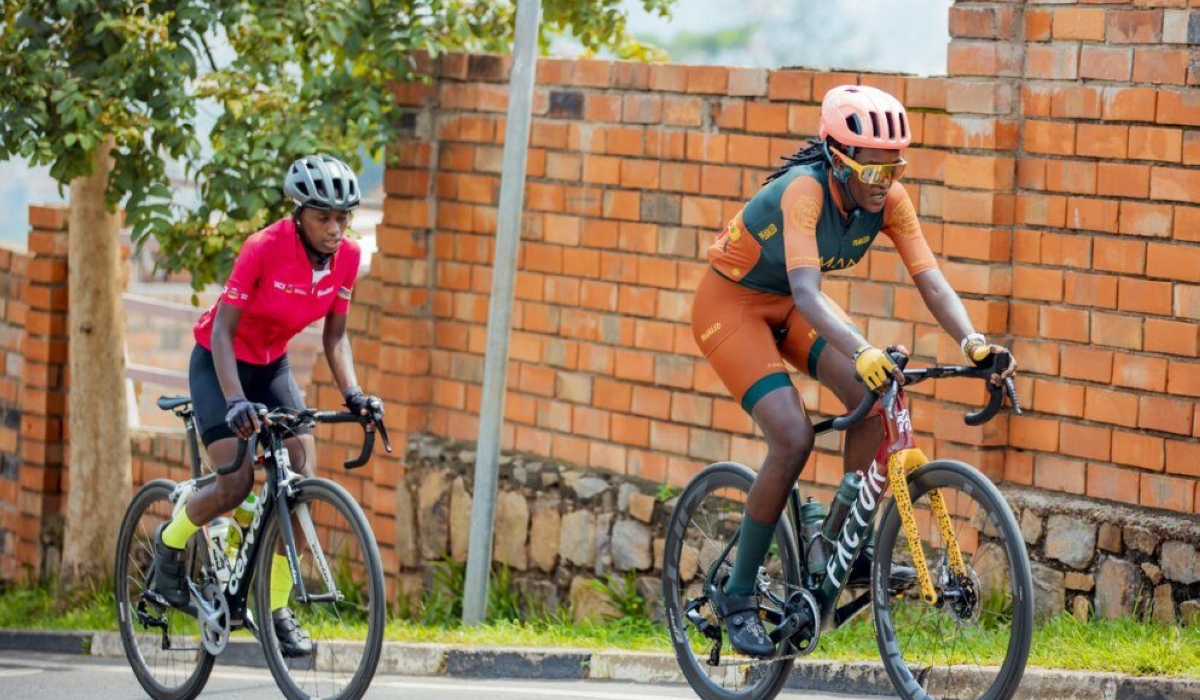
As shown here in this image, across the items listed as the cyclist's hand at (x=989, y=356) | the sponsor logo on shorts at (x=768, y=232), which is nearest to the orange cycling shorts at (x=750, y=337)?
the sponsor logo on shorts at (x=768, y=232)

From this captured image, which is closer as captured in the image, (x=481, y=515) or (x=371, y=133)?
(x=481, y=515)

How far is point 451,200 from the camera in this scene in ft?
32.2

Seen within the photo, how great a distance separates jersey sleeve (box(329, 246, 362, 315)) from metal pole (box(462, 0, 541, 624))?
1.76m

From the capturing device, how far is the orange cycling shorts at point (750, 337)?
607cm

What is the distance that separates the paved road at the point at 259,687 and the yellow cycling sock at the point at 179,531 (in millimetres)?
646

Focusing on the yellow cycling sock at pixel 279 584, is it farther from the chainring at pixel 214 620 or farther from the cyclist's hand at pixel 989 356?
the cyclist's hand at pixel 989 356

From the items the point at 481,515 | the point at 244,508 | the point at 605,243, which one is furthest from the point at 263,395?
the point at 605,243

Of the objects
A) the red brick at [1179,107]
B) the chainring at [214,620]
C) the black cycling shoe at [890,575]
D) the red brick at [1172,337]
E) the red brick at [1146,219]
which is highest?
the red brick at [1179,107]

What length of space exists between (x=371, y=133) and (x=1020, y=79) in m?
3.36

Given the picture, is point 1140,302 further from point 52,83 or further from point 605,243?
point 52,83

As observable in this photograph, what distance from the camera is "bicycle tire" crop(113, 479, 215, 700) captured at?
7.54 metres

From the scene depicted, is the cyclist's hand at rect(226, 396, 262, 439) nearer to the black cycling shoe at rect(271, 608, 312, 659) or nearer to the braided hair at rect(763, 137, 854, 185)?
the black cycling shoe at rect(271, 608, 312, 659)

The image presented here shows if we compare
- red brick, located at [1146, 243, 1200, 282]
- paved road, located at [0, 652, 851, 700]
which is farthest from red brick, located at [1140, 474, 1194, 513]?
paved road, located at [0, 652, 851, 700]

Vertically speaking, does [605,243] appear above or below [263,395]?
above
